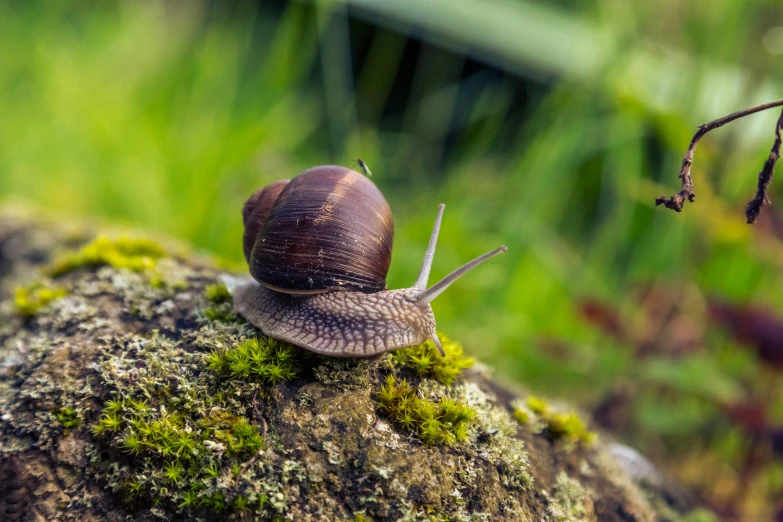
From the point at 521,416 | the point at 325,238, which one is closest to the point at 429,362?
the point at 521,416

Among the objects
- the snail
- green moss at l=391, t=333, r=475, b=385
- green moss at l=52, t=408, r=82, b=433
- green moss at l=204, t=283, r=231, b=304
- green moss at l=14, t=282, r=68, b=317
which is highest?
the snail

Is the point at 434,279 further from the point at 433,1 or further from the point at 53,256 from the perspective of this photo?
the point at 433,1

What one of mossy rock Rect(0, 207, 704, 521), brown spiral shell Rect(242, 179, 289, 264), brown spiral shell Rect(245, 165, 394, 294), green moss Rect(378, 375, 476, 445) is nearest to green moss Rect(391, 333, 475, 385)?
mossy rock Rect(0, 207, 704, 521)

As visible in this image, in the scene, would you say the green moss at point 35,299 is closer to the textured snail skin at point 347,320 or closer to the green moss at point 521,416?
the textured snail skin at point 347,320

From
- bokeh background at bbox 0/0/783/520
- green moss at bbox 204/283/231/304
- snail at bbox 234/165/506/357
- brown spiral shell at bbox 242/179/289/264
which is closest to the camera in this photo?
snail at bbox 234/165/506/357

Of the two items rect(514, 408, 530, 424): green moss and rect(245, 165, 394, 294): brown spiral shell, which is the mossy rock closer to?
rect(514, 408, 530, 424): green moss
